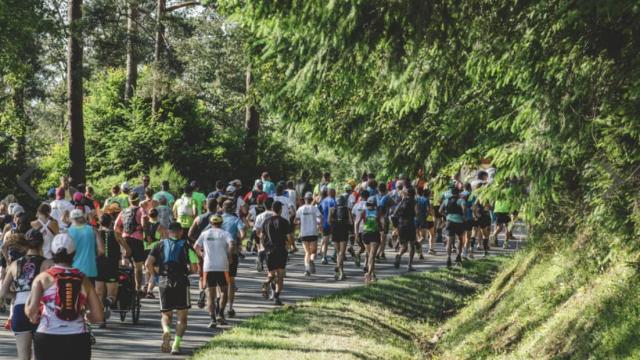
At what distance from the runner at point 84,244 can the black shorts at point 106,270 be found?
589 millimetres

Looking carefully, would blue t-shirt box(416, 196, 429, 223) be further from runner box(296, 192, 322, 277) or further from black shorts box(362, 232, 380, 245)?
black shorts box(362, 232, 380, 245)

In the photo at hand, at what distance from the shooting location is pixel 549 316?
40.5 ft

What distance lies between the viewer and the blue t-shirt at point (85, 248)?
45.0ft

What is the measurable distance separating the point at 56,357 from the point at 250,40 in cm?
830

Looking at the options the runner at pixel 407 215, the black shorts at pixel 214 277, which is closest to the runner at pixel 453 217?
the runner at pixel 407 215

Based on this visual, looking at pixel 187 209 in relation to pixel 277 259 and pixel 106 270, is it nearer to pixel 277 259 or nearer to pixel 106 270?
pixel 277 259

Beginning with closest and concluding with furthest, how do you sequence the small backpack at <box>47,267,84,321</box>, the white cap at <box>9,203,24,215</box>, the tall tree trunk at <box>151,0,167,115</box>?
the small backpack at <box>47,267,84,321</box> < the white cap at <box>9,203,24,215</box> < the tall tree trunk at <box>151,0,167,115</box>

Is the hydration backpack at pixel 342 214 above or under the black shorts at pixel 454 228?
above

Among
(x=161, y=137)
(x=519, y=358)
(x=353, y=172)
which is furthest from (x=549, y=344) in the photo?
(x=353, y=172)

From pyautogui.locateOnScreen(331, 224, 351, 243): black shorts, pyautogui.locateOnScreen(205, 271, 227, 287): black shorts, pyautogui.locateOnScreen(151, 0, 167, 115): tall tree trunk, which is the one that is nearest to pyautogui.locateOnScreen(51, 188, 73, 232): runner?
pyautogui.locateOnScreen(205, 271, 227, 287): black shorts

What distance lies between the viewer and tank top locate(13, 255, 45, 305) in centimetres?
962

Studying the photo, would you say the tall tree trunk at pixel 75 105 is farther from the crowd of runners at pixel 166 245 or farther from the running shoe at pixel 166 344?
the running shoe at pixel 166 344

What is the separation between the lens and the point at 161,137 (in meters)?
35.8

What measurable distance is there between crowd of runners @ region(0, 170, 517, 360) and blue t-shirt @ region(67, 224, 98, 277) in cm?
1
